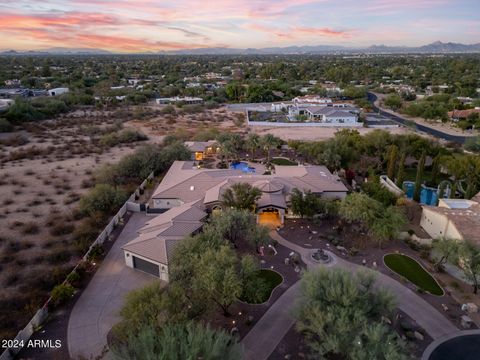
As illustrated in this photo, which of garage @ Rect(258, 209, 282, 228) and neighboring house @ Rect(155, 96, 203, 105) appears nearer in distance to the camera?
garage @ Rect(258, 209, 282, 228)

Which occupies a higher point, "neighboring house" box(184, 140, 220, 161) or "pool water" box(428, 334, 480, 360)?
"neighboring house" box(184, 140, 220, 161)

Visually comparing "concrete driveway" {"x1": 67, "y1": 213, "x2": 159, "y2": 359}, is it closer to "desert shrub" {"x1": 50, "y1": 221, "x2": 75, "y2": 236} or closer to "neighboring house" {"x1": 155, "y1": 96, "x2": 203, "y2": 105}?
"desert shrub" {"x1": 50, "y1": 221, "x2": 75, "y2": 236}

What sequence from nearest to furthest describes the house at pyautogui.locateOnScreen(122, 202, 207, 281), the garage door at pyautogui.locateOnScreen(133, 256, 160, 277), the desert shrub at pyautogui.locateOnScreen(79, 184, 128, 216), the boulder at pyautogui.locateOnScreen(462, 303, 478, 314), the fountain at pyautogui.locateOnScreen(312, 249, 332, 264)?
1. the boulder at pyautogui.locateOnScreen(462, 303, 478, 314)
2. the house at pyautogui.locateOnScreen(122, 202, 207, 281)
3. the garage door at pyautogui.locateOnScreen(133, 256, 160, 277)
4. the fountain at pyautogui.locateOnScreen(312, 249, 332, 264)
5. the desert shrub at pyautogui.locateOnScreen(79, 184, 128, 216)

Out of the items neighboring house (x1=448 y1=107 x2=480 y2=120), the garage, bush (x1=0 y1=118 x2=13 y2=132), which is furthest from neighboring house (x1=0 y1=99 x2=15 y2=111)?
neighboring house (x1=448 y1=107 x2=480 y2=120)

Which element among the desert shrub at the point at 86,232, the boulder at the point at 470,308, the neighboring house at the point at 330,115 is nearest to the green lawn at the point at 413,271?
the boulder at the point at 470,308

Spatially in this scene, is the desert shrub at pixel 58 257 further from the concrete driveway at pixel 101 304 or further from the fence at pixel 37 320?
the concrete driveway at pixel 101 304

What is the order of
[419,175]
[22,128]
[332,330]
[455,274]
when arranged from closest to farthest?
[332,330] → [455,274] → [419,175] → [22,128]

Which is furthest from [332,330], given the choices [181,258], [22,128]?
[22,128]

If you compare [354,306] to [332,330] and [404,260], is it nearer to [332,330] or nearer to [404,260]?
[332,330]
